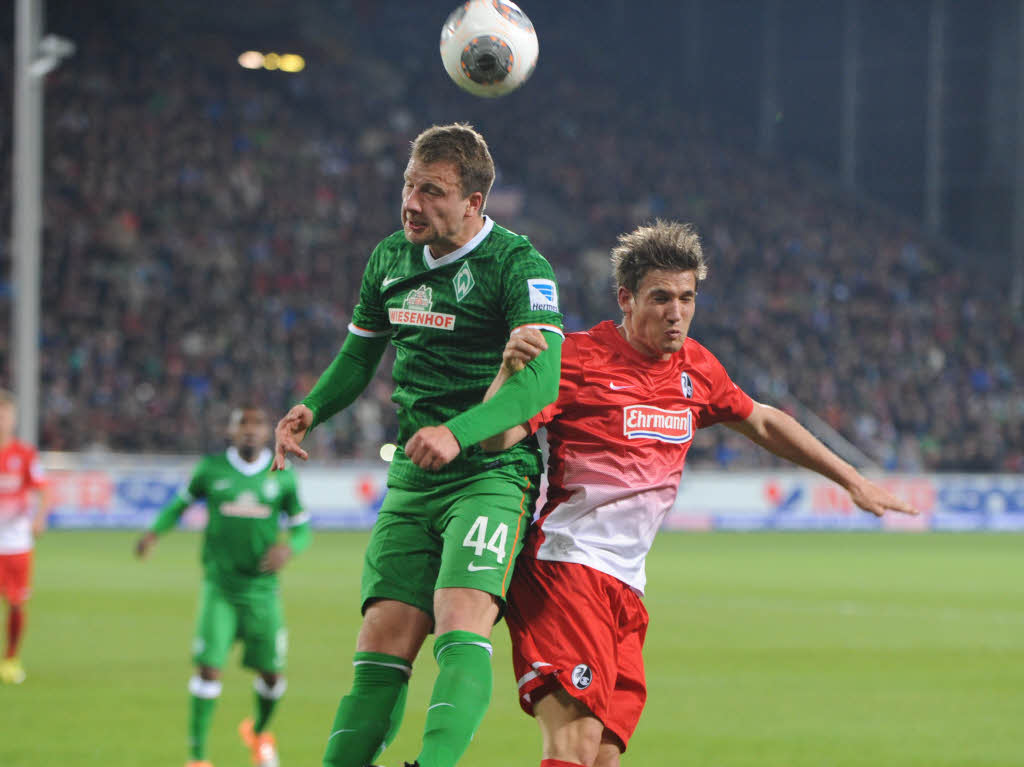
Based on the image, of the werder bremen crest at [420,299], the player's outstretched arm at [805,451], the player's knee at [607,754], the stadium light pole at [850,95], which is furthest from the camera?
the stadium light pole at [850,95]

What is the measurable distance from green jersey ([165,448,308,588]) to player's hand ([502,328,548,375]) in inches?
189

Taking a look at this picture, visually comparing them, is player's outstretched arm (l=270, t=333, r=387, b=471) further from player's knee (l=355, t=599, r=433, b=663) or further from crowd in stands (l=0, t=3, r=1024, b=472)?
crowd in stands (l=0, t=3, r=1024, b=472)

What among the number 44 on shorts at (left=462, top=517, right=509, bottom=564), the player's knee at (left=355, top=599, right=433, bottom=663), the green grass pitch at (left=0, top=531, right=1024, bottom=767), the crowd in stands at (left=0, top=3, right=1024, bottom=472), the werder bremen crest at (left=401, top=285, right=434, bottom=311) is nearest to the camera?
the number 44 on shorts at (left=462, top=517, right=509, bottom=564)

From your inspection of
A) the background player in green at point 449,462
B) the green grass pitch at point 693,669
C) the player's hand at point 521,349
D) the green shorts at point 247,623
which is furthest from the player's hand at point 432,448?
the green shorts at point 247,623

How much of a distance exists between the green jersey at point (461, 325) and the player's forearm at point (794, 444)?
1089 mm

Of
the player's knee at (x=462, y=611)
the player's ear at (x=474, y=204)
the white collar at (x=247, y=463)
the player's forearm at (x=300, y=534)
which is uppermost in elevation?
the player's ear at (x=474, y=204)

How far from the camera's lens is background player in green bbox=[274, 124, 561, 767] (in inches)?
193

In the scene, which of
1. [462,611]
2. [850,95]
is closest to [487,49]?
[462,611]

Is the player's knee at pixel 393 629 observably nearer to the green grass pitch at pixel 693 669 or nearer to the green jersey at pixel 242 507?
the green grass pitch at pixel 693 669

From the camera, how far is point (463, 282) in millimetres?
5121

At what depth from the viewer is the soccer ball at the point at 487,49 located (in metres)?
5.69

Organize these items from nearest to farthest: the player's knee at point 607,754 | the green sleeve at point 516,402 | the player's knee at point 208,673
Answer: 1. the green sleeve at point 516,402
2. the player's knee at point 607,754
3. the player's knee at point 208,673

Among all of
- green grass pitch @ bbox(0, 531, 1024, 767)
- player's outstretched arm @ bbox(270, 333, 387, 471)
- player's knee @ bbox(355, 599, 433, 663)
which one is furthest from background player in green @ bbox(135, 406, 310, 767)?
player's knee @ bbox(355, 599, 433, 663)

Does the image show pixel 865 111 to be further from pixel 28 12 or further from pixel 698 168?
pixel 28 12
